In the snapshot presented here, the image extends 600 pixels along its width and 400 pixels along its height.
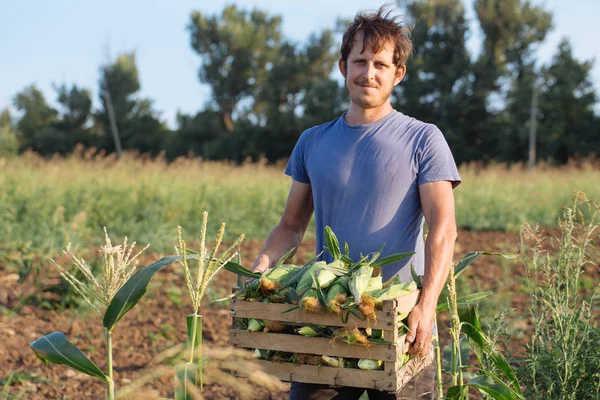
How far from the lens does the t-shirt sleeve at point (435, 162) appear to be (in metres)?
2.43

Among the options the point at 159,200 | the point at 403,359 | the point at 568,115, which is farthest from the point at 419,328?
the point at 568,115

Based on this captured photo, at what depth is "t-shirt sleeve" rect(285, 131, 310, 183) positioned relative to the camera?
9.32 feet

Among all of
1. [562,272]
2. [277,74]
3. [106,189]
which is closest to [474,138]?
[277,74]

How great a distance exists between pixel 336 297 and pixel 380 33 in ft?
3.75

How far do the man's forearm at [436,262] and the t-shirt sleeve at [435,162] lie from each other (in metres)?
0.19

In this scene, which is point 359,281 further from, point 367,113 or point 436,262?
point 367,113

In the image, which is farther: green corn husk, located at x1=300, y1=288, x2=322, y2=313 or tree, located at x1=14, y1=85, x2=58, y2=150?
tree, located at x1=14, y1=85, x2=58, y2=150

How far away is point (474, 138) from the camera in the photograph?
3008cm

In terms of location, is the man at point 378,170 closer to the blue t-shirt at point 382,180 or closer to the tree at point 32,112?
the blue t-shirt at point 382,180

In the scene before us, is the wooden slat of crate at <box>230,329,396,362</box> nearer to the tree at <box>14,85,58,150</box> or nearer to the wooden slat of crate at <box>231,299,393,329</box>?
the wooden slat of crate at <box>231,299,393,329</box>

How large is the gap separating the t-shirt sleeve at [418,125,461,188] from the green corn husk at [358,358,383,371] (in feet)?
2.56

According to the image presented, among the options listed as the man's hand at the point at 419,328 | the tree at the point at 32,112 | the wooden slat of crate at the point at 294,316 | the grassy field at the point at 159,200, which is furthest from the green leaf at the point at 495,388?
the tree at the point at 32,112

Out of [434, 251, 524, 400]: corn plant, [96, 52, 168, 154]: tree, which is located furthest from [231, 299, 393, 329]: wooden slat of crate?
[96, 52, 168, 154]: tree

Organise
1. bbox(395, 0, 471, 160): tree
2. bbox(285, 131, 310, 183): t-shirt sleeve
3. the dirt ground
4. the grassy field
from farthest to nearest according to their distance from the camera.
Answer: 1. bbox(395, 0, 471, 160): tree
2. the grassy field
3. the dirt ground
4. bbox(285, 131, 310, 183): t-shirt sleeve
